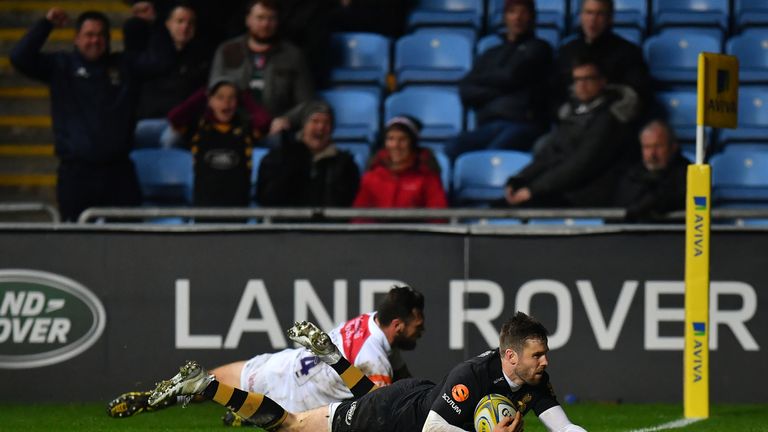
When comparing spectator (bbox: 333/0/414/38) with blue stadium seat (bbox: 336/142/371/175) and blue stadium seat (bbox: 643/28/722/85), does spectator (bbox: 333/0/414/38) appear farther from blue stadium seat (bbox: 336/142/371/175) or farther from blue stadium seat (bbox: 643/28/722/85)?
blue stadium seat (bbox: 643/28/722/85)

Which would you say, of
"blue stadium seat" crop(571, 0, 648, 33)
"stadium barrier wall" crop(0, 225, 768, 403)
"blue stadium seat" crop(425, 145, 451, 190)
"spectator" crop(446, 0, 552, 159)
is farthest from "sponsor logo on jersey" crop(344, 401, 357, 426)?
"blue stadium seat" crop(571, 0, 648, 33)

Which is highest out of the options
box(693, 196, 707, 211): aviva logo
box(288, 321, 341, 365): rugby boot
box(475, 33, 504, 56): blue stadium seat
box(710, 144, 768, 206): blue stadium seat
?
box(475, 33, 504, 56): blue stadium seat

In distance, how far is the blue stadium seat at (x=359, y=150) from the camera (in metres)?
13.7

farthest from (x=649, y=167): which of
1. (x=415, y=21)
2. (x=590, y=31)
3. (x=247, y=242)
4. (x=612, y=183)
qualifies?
(x=415, y=21)

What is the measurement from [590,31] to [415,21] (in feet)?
8.72

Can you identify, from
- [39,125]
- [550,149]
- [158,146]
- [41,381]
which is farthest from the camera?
[39,125]

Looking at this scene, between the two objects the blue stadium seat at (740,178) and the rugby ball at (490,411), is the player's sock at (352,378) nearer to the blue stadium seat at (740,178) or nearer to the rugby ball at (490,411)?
the rugby ball at (490,411)

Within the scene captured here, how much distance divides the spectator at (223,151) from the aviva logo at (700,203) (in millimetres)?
4185

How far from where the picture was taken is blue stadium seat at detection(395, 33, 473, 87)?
50.1 ft

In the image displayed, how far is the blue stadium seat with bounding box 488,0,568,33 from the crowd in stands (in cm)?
46

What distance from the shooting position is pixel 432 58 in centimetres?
1552

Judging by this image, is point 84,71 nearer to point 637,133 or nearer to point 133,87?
point 133,87

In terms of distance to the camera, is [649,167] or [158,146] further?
[158,146]

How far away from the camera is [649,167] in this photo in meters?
12.4
